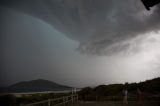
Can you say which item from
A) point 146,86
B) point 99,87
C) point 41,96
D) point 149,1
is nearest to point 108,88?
point 99,87

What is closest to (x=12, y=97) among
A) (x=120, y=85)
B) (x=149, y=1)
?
(x=120, y=85)

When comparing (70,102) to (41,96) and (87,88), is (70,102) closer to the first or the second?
(41,96)

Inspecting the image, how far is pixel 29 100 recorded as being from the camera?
4000 cm

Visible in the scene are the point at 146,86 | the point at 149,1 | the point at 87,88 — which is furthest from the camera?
the point at 87,88

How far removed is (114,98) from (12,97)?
1395 centimetres

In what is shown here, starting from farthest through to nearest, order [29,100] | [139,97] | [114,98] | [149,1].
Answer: [29,100]
[114,98]
[139,97]
[149,1]

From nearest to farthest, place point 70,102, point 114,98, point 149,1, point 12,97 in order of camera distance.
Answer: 1. point 149,1
2. point 70,102
3. point 114,98
4. point 12,97

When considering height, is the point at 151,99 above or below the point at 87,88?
below

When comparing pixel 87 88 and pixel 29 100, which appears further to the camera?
pixel 87 88

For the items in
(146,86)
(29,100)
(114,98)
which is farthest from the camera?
(146,86)

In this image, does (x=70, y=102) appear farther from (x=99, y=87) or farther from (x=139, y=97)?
(x=99, y=87)

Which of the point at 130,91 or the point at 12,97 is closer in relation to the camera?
the point at 12,97

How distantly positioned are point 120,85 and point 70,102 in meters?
23.9

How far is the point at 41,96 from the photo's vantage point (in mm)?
40281
